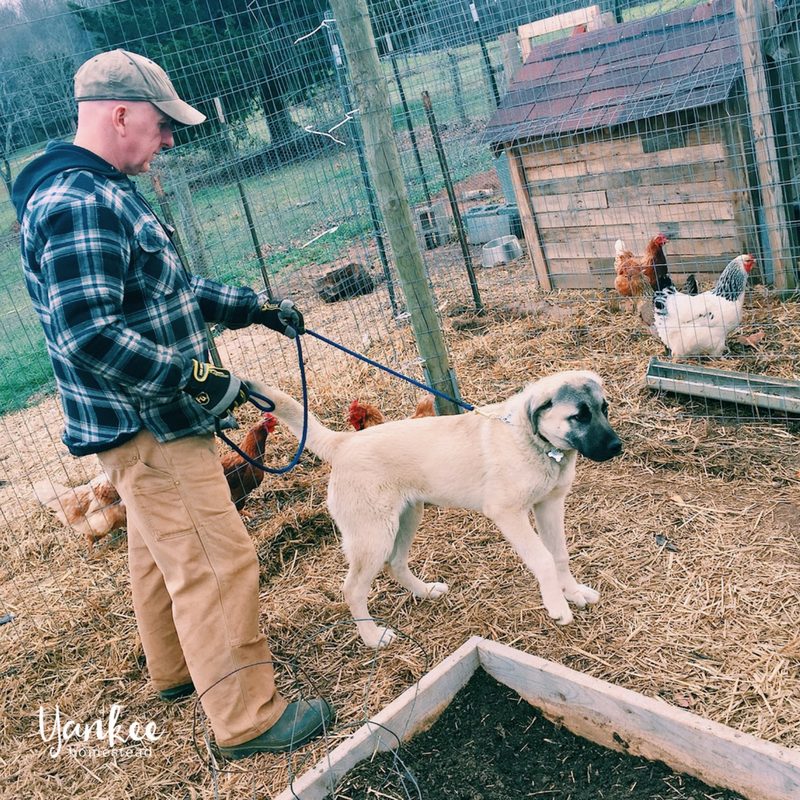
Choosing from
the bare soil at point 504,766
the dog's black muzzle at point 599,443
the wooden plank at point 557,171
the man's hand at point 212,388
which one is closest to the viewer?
the bare soil at point 504,766

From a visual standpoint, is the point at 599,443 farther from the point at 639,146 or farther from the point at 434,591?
the point at 639,146

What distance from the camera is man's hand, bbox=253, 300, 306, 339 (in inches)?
138

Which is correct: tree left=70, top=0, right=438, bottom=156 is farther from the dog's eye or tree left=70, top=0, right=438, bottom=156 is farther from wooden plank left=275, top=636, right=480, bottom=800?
wooden plank left=275, top=636, right=480, bottom=800

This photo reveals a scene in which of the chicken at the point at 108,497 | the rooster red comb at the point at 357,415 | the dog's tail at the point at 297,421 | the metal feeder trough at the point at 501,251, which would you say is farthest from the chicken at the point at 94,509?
the metal feeder trough at the point at 501,251

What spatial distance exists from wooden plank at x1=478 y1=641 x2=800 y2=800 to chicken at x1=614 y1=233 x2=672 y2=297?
4.22 metres

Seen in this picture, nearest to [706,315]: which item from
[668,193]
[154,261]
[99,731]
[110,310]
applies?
[668,193]

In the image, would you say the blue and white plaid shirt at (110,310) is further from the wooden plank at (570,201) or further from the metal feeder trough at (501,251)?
the metal feeder trough at (501,251)

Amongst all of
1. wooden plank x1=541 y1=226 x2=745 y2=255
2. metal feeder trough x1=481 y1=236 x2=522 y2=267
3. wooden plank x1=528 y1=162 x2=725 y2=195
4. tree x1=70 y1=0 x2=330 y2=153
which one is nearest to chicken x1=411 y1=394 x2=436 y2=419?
tree x1=70 y1=0 x2=330 y2=153

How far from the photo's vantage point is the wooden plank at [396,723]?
263cm

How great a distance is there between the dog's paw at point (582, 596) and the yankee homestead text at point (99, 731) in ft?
6.88

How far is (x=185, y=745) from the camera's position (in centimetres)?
336

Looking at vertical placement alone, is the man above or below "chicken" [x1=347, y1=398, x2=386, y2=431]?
above

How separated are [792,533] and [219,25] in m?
13.3

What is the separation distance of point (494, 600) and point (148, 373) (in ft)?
7.25
